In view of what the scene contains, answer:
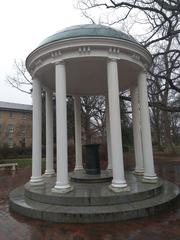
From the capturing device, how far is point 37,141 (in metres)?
8.43

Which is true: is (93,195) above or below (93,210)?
above

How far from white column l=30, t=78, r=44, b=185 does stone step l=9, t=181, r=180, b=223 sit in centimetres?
140

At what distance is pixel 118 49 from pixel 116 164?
381cm

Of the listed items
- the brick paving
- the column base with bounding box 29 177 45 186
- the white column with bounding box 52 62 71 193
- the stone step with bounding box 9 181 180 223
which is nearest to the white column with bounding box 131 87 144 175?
the stone step with bounding box 9 181 180 223

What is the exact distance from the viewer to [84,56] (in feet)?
23.8

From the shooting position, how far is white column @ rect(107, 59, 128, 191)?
689cm

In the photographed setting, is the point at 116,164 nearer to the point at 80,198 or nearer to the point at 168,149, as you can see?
the point at 80,198

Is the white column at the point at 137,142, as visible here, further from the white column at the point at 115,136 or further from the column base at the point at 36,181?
the column base at the point at 36,181

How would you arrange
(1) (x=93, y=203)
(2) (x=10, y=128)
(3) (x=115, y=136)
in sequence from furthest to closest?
(2) (x=10, y=128)
(3) (x=115, y=136)
(1) (x=93, y=203)

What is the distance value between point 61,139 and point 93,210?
2.40 m

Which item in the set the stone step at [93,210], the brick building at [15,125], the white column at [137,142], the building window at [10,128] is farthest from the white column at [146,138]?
the building window at [10,128]

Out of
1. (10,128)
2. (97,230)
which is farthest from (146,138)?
(10,128)

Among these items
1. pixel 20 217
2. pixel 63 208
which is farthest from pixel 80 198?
pixel 20 217

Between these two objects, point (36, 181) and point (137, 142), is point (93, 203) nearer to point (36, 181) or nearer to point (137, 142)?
point (36, 181)
